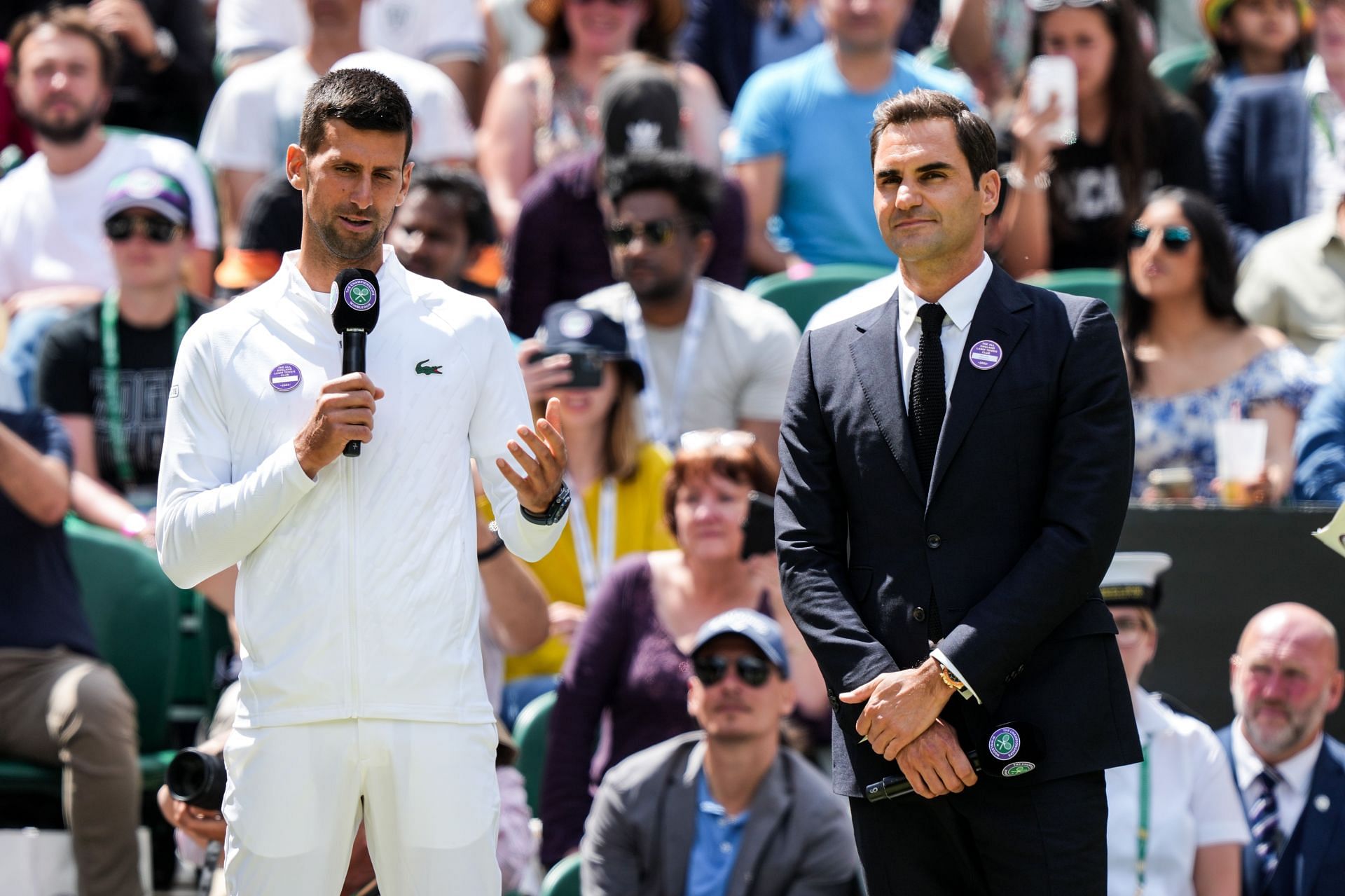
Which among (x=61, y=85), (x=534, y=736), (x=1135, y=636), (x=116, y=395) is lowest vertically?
(x=534, y=736)

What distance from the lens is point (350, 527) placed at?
355 cm

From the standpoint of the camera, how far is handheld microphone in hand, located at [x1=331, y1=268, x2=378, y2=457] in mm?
3516

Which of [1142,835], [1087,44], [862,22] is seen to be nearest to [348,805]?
[1142,835]

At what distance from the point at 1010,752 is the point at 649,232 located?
413 cm

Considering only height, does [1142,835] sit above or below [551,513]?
below

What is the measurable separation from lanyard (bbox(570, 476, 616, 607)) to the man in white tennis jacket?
9.79 feet

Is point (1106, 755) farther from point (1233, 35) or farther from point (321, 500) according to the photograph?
point (1233, 35)

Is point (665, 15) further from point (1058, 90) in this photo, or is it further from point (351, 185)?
point (351, 185)

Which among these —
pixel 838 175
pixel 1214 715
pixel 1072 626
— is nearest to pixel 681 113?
pixel 838 175

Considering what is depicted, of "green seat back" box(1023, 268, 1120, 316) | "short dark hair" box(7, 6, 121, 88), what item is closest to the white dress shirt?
"green seat back" box(1023, 268, 1120, 316)

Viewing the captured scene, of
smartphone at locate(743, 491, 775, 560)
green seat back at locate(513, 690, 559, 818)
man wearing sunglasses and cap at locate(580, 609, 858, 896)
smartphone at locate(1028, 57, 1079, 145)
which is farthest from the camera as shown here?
smartphone at locate(1028, 57, 1079, 145)

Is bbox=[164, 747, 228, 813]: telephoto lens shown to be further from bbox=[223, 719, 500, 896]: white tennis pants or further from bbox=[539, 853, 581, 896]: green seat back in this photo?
bbox=[539, 853, 581, 896]: green seat back

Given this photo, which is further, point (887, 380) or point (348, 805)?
point (887, 380)

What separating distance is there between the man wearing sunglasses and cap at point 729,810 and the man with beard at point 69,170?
157 inches
